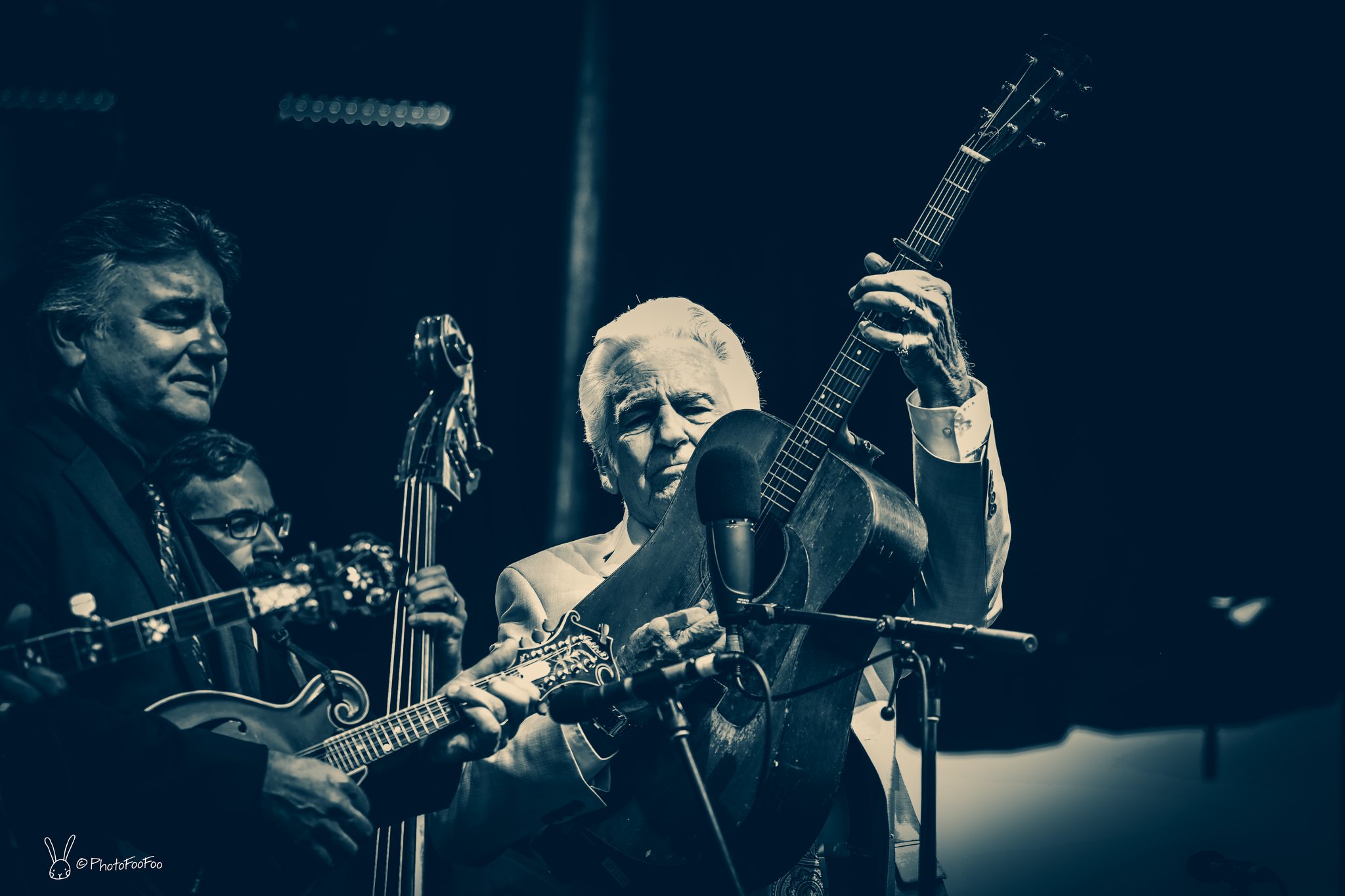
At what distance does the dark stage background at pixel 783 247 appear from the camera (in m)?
3.84

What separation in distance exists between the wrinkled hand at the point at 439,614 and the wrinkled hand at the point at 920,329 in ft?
3.93

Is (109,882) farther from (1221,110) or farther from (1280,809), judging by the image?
(1221,110)

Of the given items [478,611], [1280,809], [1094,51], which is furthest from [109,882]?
[1094,51]

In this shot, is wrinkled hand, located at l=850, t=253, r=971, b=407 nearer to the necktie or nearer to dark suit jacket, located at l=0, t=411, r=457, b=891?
dark suit jacket, located at l=0, t=411, r=457, b=891

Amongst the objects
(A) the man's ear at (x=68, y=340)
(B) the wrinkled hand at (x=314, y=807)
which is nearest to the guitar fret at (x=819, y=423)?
(B) the wrinkled hand at (x=314, y=807)

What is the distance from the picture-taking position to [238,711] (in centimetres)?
276

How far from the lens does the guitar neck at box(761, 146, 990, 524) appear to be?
292 centimetres

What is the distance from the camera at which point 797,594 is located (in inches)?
112

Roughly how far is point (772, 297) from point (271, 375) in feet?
5.93

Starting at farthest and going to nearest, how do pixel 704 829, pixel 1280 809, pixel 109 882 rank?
pixel 1280 809 → pixel 704 829 → pixel 109 882

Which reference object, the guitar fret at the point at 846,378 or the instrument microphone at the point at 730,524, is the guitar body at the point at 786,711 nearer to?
the guitar fret at the point at 846,378

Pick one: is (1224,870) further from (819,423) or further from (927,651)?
(819,423)

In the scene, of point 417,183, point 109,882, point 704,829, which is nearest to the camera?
point 109,882

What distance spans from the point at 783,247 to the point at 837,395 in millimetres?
1536
